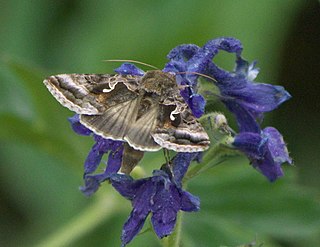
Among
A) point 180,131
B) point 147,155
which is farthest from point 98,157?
point 147,155

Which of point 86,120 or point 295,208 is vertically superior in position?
point 86,120

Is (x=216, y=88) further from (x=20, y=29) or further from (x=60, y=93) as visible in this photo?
(x=20, y=29)

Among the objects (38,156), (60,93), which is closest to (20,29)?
(38,156)

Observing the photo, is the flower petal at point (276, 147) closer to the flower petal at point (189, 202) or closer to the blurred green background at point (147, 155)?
the flower petal at point (189, 202)

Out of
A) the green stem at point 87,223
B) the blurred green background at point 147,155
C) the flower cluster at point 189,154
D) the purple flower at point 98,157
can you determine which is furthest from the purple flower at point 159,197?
the green stem at point 87,223

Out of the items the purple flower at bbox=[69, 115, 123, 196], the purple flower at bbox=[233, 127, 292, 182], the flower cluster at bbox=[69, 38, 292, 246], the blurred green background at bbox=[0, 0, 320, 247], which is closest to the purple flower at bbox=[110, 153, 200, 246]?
the flower cluster at bbox=[69, 38, 292, 246]

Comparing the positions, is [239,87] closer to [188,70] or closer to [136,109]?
[188,70]
